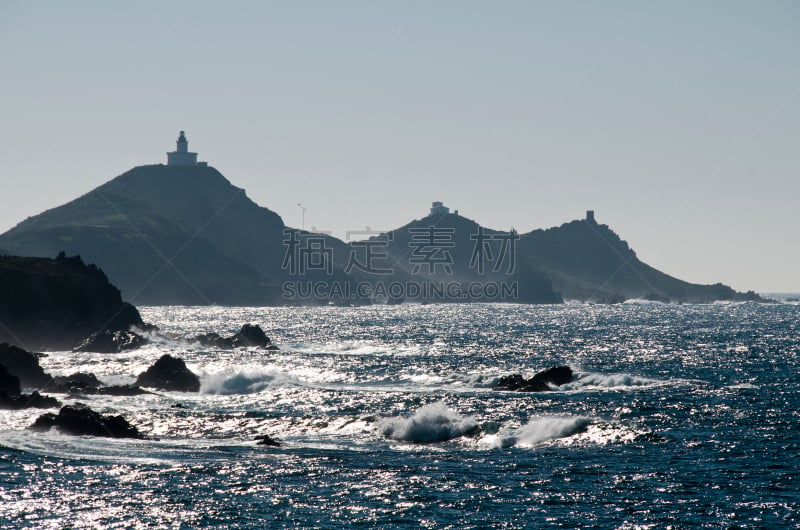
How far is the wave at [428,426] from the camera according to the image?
52969mm

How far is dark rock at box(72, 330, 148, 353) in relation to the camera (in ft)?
368

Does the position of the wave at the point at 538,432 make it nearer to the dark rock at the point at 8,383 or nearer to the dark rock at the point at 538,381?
the dark rock at the point at 538,381

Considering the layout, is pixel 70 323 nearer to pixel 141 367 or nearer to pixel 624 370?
pixel 141 367

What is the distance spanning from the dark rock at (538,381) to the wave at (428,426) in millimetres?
20225

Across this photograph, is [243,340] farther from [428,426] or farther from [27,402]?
[428,426]

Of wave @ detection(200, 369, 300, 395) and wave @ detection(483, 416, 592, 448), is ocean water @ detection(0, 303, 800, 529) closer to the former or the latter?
wave @ detection(483, 416, 592, 448)

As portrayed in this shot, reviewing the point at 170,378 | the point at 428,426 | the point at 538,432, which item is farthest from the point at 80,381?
the point at 538,432

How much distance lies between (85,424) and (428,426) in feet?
69.1

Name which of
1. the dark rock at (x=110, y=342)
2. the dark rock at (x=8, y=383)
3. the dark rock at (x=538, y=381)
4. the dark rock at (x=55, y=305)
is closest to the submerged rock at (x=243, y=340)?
the dark rock at (x=110, y=342)

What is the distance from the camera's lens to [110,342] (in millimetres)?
114500

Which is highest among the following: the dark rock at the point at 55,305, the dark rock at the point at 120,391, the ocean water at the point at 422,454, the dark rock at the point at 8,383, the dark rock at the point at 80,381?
the dark rock at the point at 55,305

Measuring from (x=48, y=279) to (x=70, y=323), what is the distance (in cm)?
808

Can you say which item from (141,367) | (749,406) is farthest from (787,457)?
(141,367)

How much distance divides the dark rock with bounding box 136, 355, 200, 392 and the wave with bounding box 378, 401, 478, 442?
86.3ft
